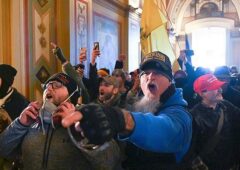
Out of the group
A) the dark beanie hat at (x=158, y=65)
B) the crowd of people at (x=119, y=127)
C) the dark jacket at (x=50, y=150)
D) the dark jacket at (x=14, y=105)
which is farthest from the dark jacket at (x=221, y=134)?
the dark jacket at (x=14, y=105)

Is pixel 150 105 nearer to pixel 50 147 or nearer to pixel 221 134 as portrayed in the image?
pixel 50 147

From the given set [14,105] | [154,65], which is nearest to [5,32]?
[14,105]

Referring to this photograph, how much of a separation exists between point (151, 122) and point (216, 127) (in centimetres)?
213

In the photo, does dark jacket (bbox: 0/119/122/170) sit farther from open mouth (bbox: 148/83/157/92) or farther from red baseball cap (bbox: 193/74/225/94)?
red baseball cap (bbox: 193/74/225/94)

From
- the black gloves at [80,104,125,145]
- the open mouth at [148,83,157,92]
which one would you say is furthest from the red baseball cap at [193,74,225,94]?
the black gloves at [80,104,125,145]

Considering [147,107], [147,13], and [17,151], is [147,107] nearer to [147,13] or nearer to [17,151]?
[17,151]

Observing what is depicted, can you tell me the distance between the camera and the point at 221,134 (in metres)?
3.59

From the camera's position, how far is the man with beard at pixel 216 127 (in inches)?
138

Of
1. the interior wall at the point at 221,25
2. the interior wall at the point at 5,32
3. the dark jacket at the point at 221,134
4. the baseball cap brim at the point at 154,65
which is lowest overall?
the dark jacket at the point at 221,134

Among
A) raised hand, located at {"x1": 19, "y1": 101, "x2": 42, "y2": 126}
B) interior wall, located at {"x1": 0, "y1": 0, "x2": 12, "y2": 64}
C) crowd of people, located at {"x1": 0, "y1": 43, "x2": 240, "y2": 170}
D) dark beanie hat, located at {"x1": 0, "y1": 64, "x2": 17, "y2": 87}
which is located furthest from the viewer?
interior wall, located at {"x1": 0, "y1": 0, "x2": 12, "y2": 64}

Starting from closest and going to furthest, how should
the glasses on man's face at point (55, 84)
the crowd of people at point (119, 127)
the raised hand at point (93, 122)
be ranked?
1. the raised hand at point (93, 122)
2. the crowd of people at point (119, 127)
3. the glasses on man's face at point (55, 84)

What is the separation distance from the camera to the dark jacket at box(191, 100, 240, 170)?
3502 mm

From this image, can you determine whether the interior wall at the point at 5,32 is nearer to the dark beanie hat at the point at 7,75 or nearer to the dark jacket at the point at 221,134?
the dark beanie hat at the point at 7,75

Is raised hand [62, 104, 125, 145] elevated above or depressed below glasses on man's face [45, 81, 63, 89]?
below
